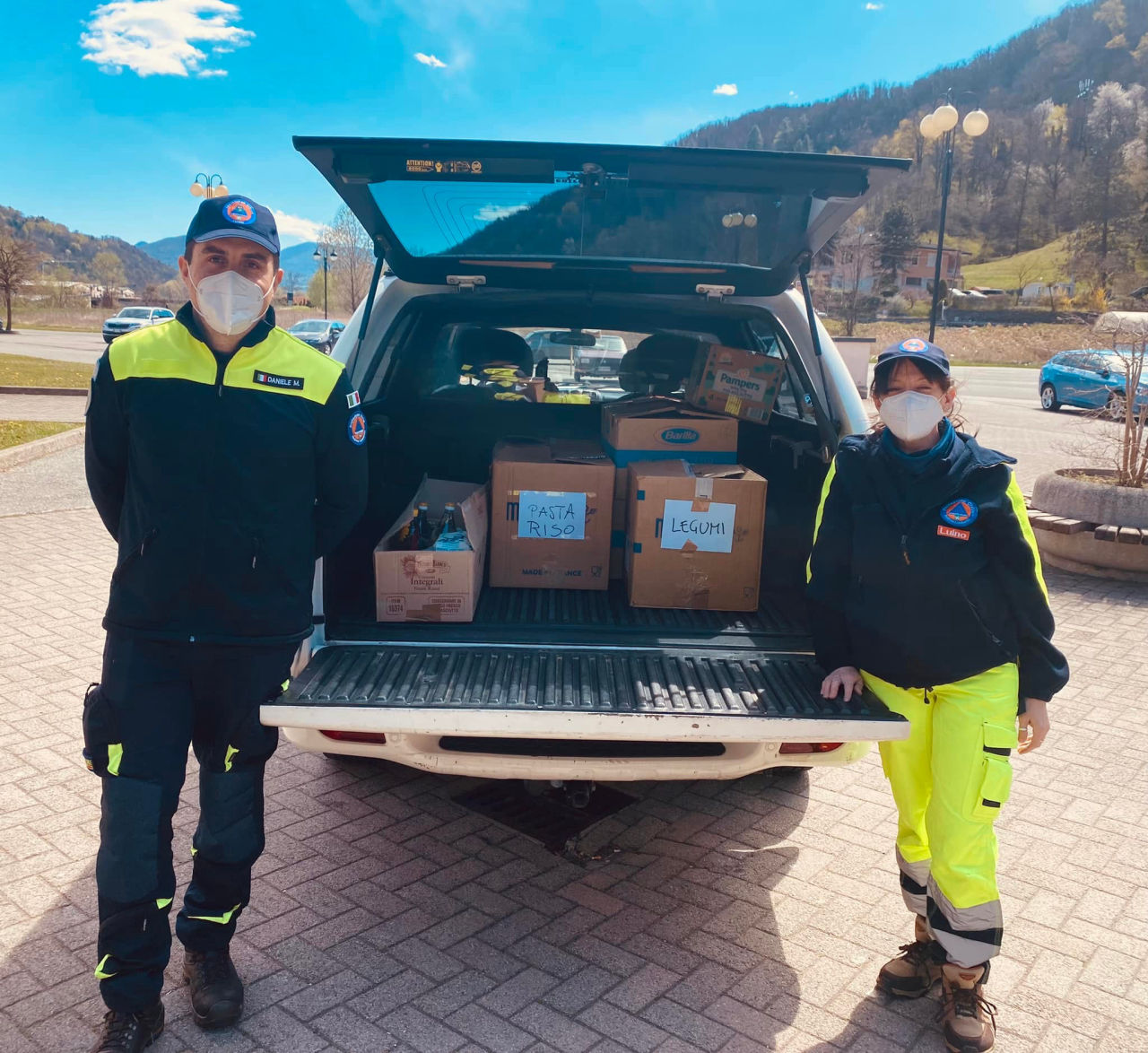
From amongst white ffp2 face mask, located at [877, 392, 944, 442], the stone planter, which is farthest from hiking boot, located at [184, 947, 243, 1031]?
the stone planter

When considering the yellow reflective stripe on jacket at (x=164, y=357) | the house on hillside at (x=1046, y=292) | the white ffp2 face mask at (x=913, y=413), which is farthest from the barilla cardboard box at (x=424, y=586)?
the house on hillside at (x=1046, y=292)

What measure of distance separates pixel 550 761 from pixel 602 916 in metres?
0.68

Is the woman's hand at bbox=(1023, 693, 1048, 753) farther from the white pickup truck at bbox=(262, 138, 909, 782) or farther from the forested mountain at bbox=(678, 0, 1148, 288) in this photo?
the forested mountain at bbox=(678, 0, 1148, 288)

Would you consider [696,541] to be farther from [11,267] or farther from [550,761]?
[11,267]

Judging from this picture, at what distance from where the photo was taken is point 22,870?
3076mm

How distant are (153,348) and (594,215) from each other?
5.18 ft

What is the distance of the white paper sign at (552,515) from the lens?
3.54 meters

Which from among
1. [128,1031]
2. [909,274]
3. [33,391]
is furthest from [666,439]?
[909,274]

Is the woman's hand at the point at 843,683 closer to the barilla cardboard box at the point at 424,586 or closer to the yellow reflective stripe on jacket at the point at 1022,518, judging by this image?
the yellow reflective stripe on jacket at the point at 1022,518

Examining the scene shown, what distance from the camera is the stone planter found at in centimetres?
708

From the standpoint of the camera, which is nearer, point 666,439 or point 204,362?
point 204,362

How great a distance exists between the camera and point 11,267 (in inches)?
1736

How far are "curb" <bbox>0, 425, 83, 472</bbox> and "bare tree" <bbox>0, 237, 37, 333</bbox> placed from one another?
38.2 metres

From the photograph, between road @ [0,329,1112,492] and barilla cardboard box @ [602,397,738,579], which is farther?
road @ [0,329,1112,492]
